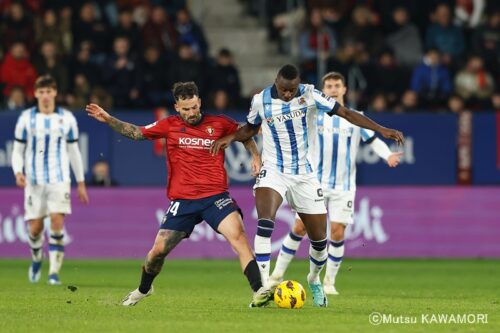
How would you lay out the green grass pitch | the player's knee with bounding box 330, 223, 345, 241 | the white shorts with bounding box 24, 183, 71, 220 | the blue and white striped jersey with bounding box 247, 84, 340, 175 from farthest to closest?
the white shorts with bounding box 24, 183, 71, 220 < the player's knee with bounding box 330, 223, 345, 241 < the blue and white striped jersey with bounding box 247, 84, 340, 175 < the green grass pitch

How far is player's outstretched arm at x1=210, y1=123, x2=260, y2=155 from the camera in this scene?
39.9 feet

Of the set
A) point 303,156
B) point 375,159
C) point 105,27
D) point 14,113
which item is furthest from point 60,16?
point 303,156

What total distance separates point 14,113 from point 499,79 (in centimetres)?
890

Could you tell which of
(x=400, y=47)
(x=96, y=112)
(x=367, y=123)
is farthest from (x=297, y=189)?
(x=400, y=47)

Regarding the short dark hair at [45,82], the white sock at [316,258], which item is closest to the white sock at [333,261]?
the white sock at [316,258]

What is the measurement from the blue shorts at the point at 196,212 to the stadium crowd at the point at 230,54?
10068 millimetres

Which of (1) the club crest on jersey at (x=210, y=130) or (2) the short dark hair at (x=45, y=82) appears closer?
(1) the club crest on jersey at (x=210, y=130)

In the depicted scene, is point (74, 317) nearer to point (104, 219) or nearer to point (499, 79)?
point (104, 219)

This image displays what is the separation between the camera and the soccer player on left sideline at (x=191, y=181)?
1201cm

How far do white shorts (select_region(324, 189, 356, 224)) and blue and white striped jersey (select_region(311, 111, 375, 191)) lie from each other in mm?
68

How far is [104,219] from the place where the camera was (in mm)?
21297

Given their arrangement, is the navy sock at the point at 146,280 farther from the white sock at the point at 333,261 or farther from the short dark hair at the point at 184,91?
the white sock at the point at 333,261

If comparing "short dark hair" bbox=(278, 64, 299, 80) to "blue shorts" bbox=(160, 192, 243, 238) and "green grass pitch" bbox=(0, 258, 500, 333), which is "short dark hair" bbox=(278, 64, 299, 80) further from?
"green grass pitch" bbox=(0, 258, 500, 333)

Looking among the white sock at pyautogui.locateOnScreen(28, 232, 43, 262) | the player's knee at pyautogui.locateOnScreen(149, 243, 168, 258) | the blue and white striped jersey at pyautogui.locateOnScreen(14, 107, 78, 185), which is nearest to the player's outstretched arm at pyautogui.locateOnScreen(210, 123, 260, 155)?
the player's knee at pyautogui.locateOnScreen(149, 243, 168, 258)
